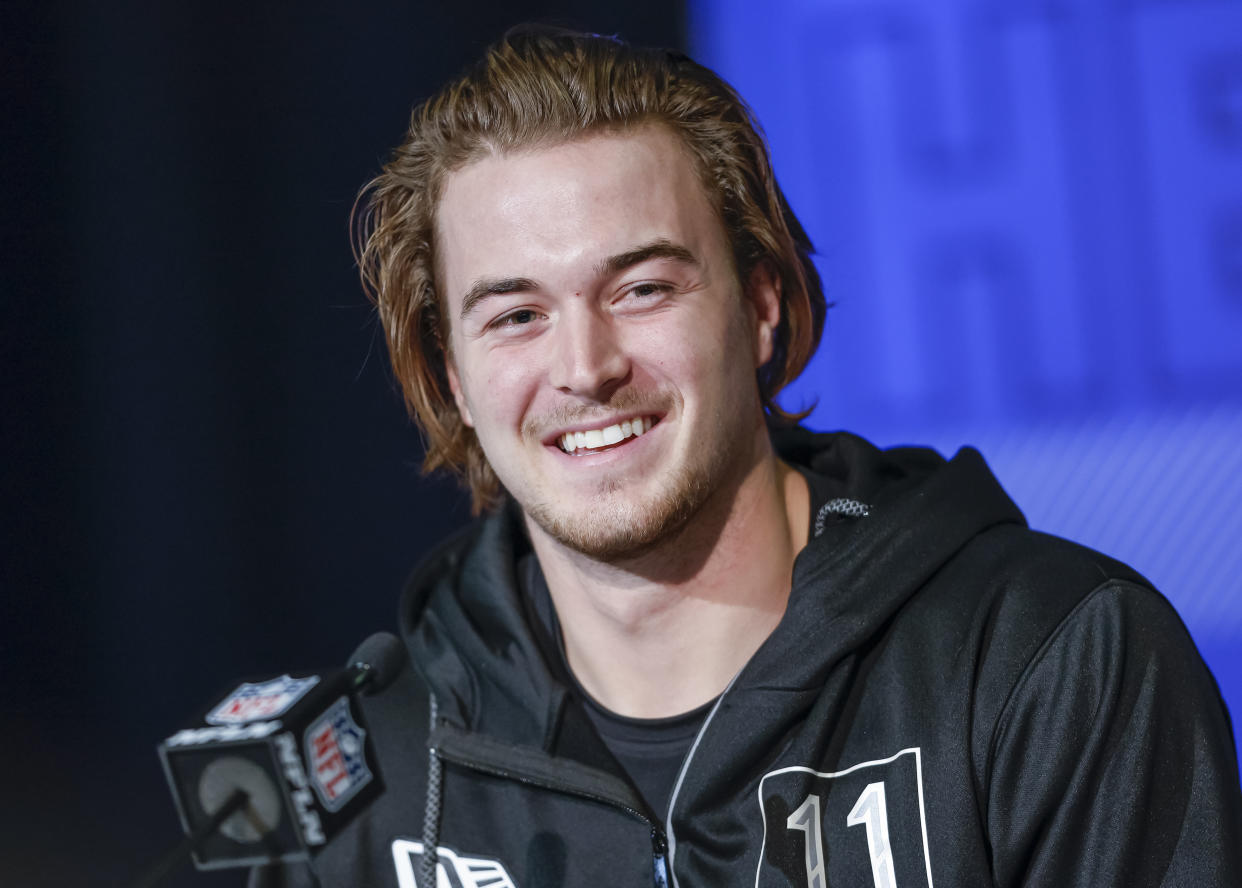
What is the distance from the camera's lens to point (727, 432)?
171 cm

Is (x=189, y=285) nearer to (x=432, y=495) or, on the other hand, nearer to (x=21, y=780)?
(x=432, y=495)

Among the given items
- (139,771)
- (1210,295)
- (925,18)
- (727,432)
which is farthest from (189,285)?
(1210,295)

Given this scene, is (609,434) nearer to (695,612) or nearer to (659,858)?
(695,612)

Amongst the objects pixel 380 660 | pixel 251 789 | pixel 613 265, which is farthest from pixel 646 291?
pixel 251 789

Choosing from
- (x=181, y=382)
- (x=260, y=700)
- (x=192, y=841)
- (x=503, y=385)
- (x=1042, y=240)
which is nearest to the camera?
(x=192, y=841)

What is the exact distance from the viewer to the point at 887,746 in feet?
5.00

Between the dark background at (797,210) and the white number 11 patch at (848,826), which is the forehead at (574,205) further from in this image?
the dark background at (797,210)

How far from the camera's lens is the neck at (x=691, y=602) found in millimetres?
1747

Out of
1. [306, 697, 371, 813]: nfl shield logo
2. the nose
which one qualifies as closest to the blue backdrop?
the nose

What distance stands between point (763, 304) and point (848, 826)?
0.80m

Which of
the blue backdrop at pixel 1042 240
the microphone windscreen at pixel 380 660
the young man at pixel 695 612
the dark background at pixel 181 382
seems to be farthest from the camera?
the blue backdrop at pixel 1042 240

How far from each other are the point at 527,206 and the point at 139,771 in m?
1.61

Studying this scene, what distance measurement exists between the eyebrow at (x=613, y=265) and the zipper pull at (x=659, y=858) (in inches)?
28.5

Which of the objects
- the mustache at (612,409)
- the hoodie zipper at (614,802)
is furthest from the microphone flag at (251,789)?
the mustache at (612,409)
